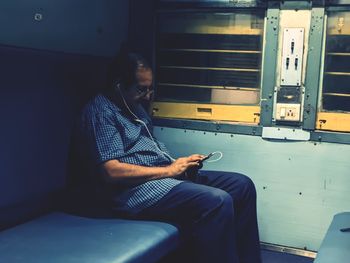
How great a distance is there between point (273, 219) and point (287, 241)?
0.54 ft

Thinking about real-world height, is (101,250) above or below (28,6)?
below

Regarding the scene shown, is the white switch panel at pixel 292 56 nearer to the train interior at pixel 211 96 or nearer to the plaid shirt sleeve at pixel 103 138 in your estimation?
the train interior at pixel 211 96

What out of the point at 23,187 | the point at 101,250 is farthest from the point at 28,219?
the point at 101,250

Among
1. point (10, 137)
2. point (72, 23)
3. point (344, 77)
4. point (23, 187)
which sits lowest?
point (23, 187)

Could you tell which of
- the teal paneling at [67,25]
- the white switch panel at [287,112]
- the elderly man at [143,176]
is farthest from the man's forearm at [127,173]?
the white switch panel at [287,112]

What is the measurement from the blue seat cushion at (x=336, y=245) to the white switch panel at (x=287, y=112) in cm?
72

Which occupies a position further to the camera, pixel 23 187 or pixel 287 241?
pixel 287 241

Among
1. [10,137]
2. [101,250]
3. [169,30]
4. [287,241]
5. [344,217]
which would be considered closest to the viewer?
[101,250]

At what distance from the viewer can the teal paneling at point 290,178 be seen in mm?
2873

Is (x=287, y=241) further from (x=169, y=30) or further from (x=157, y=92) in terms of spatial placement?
(x=169, y=30)

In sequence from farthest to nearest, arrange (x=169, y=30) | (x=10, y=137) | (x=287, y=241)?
(x=169, y=30)
(x=287, y=241)
(x=10, y=137)

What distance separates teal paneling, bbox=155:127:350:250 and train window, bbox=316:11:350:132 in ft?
0.50

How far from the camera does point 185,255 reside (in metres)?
2.58

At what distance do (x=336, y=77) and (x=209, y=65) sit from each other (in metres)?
0.83
